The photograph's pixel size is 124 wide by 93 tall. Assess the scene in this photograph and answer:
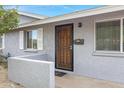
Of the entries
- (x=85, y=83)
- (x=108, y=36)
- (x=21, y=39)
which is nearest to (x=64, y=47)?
(x=108, y=36)

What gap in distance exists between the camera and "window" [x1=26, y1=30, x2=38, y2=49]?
35.0ft

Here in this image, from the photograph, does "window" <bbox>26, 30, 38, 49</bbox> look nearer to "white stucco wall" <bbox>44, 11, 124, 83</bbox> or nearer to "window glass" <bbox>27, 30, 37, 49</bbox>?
"window glass" <bbox>27, 30, 37, 49</bbox>

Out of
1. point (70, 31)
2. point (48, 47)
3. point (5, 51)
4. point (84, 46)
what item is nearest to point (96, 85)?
point (84, 46)

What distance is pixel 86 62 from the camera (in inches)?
294

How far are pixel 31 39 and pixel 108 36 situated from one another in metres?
5.62

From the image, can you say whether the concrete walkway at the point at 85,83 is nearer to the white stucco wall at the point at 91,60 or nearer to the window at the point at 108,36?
the white stucco wall at the point at 91,60

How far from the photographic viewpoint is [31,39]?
11.1 metres

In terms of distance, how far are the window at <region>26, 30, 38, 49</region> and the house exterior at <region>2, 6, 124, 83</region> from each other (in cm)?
18

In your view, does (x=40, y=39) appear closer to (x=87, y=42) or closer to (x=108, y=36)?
(x=87, y=42)

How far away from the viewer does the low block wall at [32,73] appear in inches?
205

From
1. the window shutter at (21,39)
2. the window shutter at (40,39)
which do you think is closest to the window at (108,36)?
the window shutter at (40,39)

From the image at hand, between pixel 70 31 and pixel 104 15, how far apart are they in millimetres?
2038

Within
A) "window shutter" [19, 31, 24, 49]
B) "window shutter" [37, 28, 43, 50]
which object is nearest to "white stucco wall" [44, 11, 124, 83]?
"window shutter" [37, 28, 43, 50]

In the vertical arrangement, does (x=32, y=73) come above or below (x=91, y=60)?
below
